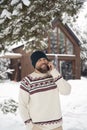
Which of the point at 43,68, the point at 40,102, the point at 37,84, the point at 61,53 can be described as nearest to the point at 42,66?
the point at 43,68

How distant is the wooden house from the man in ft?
100

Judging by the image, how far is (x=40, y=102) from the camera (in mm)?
4574

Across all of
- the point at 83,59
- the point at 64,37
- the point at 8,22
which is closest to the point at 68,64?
the point at 64,37

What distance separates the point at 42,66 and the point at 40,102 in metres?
0.46

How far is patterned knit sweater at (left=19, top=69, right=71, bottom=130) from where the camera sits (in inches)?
180

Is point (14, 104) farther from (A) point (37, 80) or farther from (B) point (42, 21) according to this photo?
(A) point (37, 80)

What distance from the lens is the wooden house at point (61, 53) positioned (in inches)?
1410

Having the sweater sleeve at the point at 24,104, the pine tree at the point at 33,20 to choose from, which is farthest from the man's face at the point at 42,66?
the pine tree at the point at 33,20

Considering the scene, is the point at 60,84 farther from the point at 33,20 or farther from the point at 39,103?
the point at 33,20

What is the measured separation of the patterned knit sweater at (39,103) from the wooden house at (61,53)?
3052 centimetres

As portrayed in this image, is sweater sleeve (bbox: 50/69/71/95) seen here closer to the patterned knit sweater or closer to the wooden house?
the patterned knit sweater

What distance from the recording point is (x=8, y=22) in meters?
7.05

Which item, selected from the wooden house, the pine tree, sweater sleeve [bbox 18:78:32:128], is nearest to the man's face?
sweater sleeve [bbox 18:78:32:128]

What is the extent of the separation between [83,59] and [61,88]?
4416 cm
